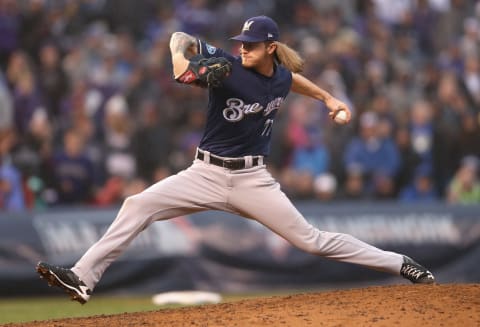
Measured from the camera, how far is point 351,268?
1372cm

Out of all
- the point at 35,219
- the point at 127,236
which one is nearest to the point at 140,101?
the point at 35,219

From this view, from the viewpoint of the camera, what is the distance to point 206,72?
7176mm

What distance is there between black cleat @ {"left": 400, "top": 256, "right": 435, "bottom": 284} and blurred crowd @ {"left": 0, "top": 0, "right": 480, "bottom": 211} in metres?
5.01

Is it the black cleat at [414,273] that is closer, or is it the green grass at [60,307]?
the black cleat at [414,273]

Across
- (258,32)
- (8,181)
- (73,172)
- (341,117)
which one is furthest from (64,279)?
(73,172)

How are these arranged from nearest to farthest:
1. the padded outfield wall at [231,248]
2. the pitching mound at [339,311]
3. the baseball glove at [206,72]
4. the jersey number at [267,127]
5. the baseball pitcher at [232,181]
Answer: the pitching mound at [339,311]
the baseball glove at [206,72]
the baseball pitcher at [232,181]
the jersey number at [267,127]
the padded outfield wall at [231,248]

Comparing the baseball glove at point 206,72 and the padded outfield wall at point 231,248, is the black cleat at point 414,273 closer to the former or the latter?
the baseball glove at point 206,72

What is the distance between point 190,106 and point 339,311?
858 cm

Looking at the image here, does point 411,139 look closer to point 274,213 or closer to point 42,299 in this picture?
point 42,299

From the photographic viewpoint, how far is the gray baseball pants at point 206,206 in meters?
7.57

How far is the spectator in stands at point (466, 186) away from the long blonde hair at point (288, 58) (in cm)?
754

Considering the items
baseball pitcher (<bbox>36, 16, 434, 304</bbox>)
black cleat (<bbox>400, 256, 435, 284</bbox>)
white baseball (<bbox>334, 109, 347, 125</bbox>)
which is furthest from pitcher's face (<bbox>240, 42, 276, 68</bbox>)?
black cleat (<bbox>400, 256, 435, 284</bbox>)

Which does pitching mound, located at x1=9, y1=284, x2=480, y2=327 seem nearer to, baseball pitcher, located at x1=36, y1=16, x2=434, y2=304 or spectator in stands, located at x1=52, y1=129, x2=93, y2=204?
baseball pitcher, located at x1=36, y1=16, x2=434, y2=304

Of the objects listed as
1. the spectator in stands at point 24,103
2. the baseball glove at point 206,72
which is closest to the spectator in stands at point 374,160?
the spectator in stands at point 24,103
